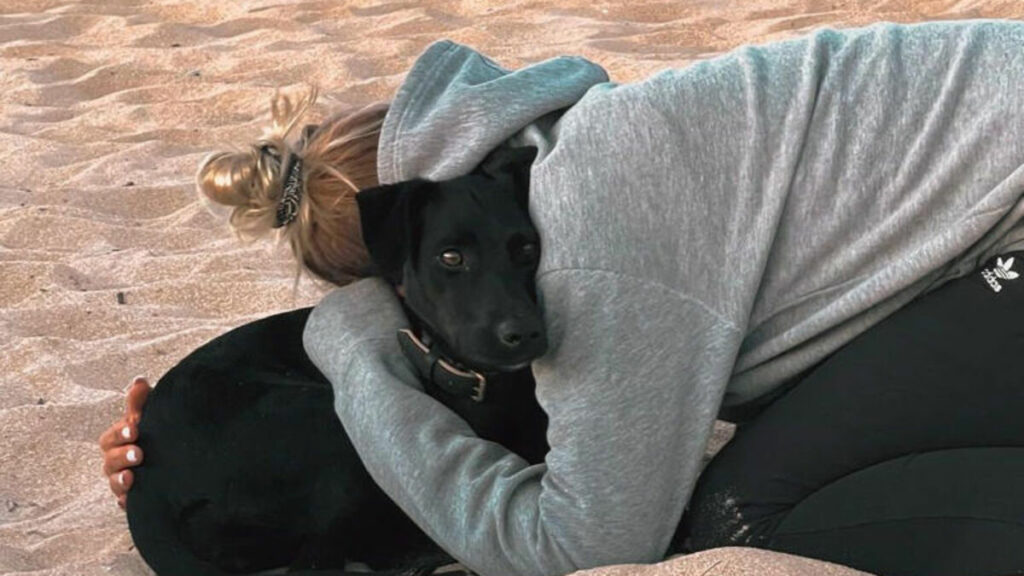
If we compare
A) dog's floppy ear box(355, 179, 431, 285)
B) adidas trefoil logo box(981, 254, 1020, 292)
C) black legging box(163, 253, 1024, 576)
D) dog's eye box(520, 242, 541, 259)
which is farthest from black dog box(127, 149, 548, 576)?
adidas trefoil logo box(981, 254, 1020, 292)

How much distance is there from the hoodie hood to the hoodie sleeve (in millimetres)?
314

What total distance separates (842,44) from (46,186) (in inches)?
121

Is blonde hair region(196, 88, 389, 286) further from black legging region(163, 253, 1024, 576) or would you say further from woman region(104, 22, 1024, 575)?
black legging region(163, 253, 1024, 576)

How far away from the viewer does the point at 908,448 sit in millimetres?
2488

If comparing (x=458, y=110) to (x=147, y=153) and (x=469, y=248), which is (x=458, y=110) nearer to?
(x=469, y=248)

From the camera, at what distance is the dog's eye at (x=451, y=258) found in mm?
2630

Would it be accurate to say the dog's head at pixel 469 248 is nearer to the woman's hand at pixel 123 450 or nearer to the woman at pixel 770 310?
the woman at pixel 770 310

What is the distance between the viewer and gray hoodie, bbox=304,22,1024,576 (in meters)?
2.36

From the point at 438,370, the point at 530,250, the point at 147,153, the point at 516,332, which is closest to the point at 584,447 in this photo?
the point at 516,332

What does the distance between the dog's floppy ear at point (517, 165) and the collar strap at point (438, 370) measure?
1.27 ft

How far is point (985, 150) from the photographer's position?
2.41 metres

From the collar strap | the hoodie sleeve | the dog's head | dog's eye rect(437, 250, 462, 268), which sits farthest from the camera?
the collar strap

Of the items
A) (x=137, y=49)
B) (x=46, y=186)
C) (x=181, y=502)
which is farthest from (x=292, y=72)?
(x=181, y=502)

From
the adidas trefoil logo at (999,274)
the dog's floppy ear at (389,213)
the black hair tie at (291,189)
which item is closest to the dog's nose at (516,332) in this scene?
the dog's floppy ear at (389,213)
